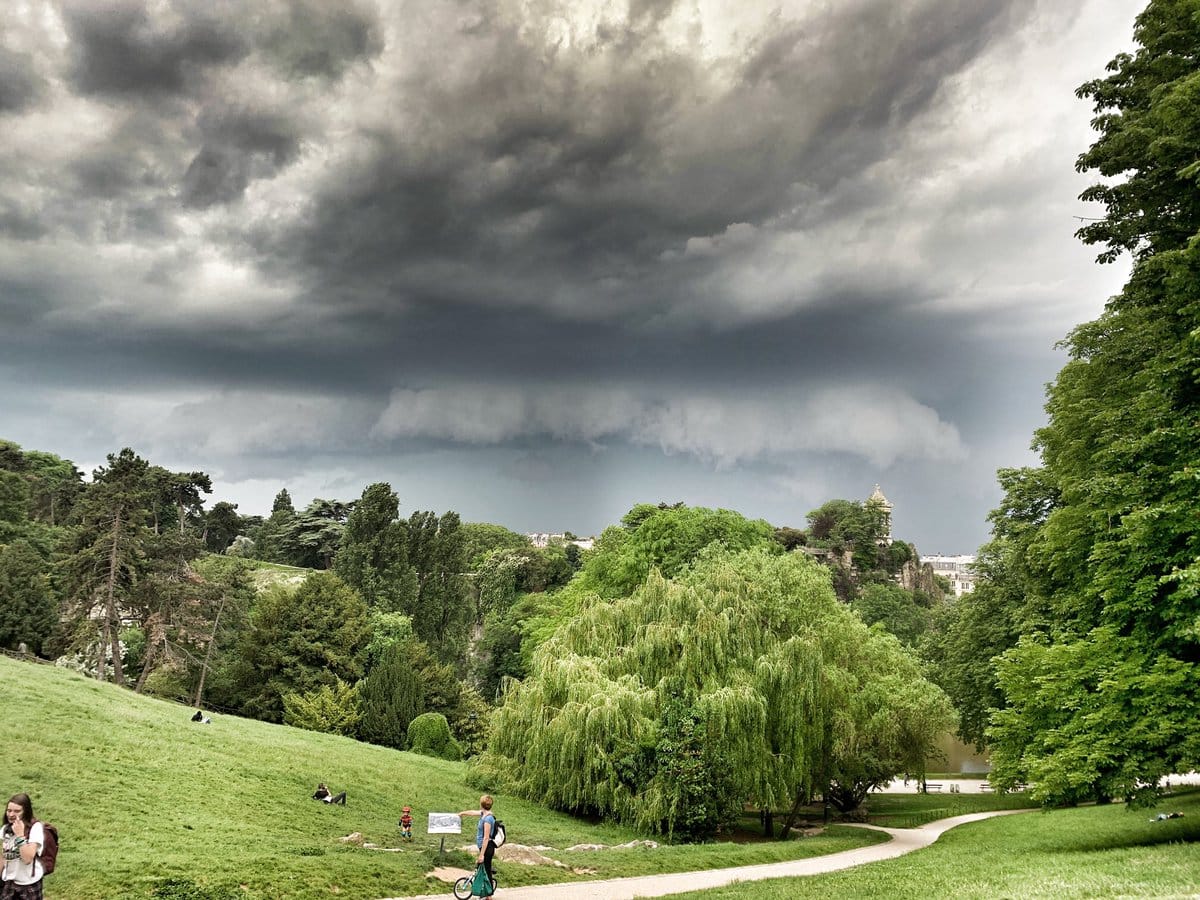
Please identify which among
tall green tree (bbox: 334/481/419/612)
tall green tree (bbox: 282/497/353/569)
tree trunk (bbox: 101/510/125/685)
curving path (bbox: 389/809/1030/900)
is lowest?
curving path (bbox: 389/809/1030/900)

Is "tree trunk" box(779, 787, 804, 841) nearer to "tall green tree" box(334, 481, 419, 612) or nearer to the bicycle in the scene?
the bicycle

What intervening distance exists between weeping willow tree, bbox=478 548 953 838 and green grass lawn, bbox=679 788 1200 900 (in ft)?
16.6

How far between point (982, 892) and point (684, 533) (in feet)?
108

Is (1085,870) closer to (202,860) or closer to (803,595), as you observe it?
(202,860)

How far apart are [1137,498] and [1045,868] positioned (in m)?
7.24

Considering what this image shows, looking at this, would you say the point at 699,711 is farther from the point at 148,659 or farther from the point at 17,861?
the point at 148,659

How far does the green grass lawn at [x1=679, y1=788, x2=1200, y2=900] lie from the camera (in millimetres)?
10859

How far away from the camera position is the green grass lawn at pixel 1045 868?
1086 centimetres

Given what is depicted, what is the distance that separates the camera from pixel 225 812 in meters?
18.5

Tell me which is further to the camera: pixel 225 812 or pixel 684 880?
pixel 225 812

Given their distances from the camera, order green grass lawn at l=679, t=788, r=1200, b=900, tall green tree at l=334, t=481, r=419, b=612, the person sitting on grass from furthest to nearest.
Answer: tall green tree at l=334, t=481, r=419, b=612 → the person sitting on grass → green grass lawn at l=679, t=788, r=1200, b=900

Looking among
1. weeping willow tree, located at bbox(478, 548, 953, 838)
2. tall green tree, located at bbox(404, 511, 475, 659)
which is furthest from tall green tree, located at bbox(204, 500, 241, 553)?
weeping willow tree, located at bbox(478, 548, 953, 838)

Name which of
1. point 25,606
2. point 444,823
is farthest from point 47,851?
point 25,606

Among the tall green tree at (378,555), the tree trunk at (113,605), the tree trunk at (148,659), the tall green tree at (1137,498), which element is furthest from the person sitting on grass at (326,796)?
the tall green tree at (378,555)
